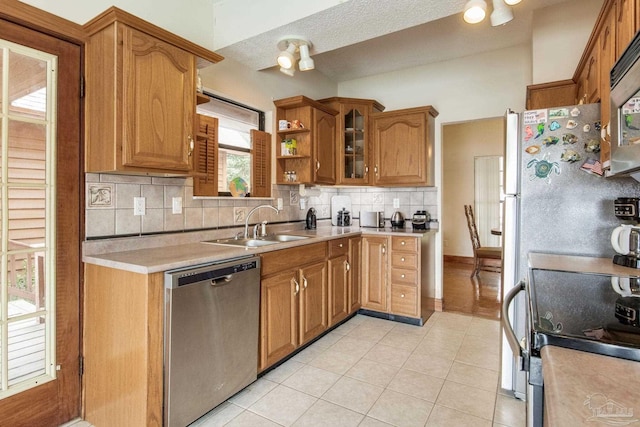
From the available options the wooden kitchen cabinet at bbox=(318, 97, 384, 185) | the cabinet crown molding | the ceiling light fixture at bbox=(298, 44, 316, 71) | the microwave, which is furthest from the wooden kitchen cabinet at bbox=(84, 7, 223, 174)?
the microwave

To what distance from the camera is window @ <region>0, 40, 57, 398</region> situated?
1.62m

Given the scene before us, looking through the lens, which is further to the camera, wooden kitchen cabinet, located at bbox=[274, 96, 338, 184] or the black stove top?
wooden kitchen cabinet, located at bbox=[274, 96, 338, 184]

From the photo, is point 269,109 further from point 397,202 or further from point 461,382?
point 461,382

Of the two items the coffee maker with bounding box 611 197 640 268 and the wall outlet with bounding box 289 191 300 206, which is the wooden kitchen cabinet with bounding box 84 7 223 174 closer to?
the wall outlet with bounding box 289 191 300 206

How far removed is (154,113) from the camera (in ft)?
5.99

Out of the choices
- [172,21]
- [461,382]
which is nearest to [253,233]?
[172,21]

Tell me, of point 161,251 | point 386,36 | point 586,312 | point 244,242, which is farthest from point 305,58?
point 586,312

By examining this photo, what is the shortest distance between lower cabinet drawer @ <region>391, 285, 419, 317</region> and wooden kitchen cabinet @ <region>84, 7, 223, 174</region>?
225 cm

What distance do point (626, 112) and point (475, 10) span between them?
3.45 feet

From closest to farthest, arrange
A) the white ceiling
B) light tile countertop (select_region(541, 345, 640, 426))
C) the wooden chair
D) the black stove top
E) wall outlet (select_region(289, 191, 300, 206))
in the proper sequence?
1. light tile countertop (select_region(541, 345, 640, 426))
2. the black stove top
3. the white ceiling
4. wall outlet (select_region(289, 191, 300, 206))
5. the wooden chair

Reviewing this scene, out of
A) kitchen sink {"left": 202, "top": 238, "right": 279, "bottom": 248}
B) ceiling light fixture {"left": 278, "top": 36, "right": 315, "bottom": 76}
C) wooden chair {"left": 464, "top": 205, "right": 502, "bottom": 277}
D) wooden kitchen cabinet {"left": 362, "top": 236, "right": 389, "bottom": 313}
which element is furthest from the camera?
wooden chair {"left": 464, "top": 205, "right": 502, "bottom": 277}

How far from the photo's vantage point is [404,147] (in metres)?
3.53

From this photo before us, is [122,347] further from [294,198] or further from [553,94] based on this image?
[553,94]

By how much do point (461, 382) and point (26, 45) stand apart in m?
3.10
